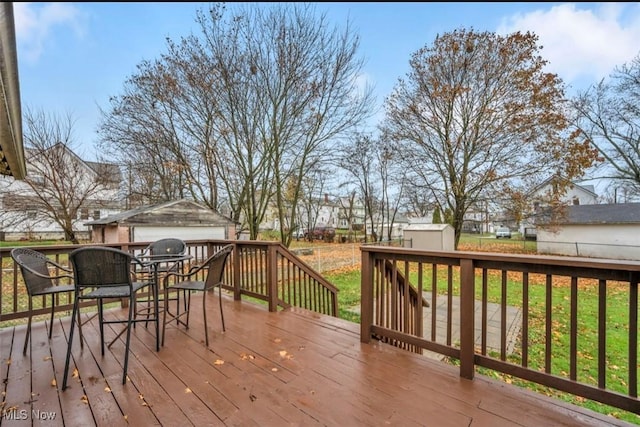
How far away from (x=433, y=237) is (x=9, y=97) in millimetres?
11862

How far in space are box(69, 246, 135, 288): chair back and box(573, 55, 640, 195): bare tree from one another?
16.7 meters

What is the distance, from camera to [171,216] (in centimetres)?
1101

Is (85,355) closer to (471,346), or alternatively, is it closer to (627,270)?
(471,346)

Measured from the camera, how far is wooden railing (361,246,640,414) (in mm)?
1716

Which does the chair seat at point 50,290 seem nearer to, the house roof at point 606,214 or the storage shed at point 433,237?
the storage shed at point 433,237

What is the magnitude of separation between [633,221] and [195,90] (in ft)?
64.1

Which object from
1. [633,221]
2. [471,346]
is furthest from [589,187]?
[471,346]

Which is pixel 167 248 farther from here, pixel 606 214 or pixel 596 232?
pixel 606 214

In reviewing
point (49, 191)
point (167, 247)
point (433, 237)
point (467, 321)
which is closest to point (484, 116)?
point (433, 237)

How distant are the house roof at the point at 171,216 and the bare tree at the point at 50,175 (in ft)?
3.92

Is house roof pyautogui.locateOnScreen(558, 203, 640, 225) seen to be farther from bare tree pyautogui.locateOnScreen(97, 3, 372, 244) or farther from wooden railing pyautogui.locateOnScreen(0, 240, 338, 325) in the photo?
wooden railing pyautogui.locateOnScreen(0, 240, 338, 325)

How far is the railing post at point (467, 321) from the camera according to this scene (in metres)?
2.22

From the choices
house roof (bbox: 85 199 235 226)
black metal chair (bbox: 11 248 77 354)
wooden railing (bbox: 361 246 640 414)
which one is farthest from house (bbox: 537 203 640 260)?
black metal chair (bbox: 11 248 77 354)

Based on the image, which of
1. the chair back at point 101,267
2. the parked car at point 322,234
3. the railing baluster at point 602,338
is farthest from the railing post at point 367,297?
the parked car at point 322,234
